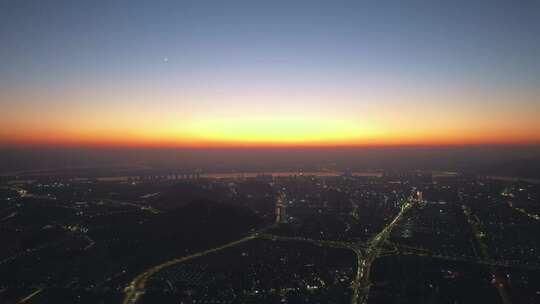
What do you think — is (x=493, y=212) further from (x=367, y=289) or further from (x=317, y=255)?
(x=367, y=289)

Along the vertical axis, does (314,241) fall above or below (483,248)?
below

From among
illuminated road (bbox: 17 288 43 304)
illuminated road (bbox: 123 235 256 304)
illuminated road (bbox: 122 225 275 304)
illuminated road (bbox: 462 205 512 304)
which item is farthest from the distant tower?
illuminated road (bbox: 17 288 43 304)

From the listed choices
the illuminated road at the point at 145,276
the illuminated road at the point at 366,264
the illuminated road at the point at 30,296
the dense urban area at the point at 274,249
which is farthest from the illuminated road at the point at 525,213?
the illuminated road at the point at 30,296

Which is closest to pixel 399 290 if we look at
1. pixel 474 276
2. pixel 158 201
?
pixel 474 276

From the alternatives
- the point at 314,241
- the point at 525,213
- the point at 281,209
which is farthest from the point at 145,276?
the point at 525,213

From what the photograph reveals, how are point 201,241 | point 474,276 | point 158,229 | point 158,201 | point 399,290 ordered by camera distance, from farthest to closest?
point 158,201 < point 158,229 < point 201,241 < point 474,276 < point 399,290

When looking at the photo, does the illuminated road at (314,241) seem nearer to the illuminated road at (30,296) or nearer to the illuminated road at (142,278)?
the illuminated road at (142,278)

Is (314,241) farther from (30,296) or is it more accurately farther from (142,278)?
(30,296)
